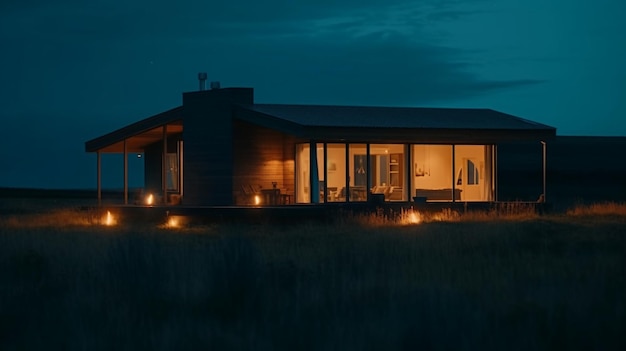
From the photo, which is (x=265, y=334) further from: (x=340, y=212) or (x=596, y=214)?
(x=596, y=214)

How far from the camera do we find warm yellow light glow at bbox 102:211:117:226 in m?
25.4

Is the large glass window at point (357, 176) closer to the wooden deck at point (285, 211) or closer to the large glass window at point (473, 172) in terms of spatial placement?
the wooden deck at point (285, 211)

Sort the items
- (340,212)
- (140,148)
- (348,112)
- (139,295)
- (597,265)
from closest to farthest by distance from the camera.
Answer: (139,295), (597,265), (340,212), (348,112), (140,148)

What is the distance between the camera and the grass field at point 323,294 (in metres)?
9.02

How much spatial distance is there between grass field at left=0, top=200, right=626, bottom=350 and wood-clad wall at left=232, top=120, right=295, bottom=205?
29.7ft

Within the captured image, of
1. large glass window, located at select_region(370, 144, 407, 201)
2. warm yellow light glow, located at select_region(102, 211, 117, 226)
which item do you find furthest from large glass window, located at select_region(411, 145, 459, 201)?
warm yellow light glow, located at select_region(102, 211, 117, 226)

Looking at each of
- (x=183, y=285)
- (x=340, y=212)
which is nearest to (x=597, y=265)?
(x=183, y=285)

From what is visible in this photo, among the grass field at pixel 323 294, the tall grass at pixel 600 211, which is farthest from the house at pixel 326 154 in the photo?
the grass field at pixel 323 294

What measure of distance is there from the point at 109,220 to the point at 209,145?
12.3ft

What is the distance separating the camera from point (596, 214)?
25.2m

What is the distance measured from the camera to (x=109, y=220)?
25.7 metres

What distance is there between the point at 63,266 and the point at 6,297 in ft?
9.26

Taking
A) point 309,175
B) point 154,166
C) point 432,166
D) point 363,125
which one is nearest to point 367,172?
point 309,175

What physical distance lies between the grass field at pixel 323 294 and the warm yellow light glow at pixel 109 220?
692 cm
